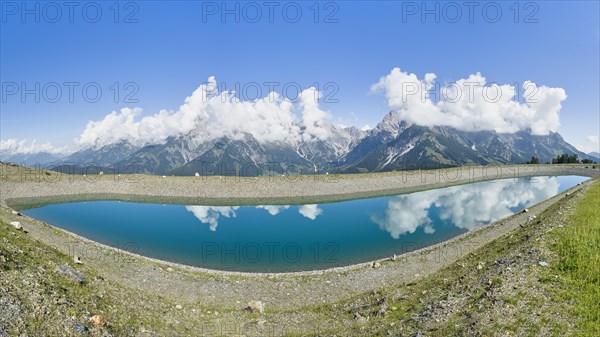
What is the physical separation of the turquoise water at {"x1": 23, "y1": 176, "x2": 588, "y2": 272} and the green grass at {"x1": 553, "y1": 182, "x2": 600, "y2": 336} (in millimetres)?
16164

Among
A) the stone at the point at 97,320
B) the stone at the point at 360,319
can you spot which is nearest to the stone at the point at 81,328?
the stone at the point at 97,320

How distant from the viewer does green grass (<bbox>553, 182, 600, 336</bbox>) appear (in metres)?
12.6

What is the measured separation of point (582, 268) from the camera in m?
15.8

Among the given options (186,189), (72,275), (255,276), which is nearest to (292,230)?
(255,276)

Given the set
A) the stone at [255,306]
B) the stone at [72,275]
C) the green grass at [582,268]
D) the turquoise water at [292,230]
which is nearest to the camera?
the green grass at [582,268]

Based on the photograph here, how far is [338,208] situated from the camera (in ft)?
216

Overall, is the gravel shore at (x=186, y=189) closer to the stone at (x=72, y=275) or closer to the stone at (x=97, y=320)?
the stone at (x=72, y=275)

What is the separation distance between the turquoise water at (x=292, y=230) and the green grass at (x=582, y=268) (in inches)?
636

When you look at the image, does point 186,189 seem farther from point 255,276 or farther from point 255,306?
point 255,306

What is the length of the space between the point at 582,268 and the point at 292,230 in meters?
34.9

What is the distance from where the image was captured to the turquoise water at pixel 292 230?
1307 inches

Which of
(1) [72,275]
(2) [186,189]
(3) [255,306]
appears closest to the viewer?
(1) [72,275]

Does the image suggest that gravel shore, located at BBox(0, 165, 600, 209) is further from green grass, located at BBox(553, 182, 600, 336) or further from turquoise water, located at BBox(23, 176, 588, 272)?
green grass, located at BBox(553, 182, 600, 336)

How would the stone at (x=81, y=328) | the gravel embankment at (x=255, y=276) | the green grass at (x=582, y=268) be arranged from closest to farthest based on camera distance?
1. the green grass at (x=582, y=268)
2. the stone at (x=81, y=328)
3. the gravel embankment at (x=255, y=276)
